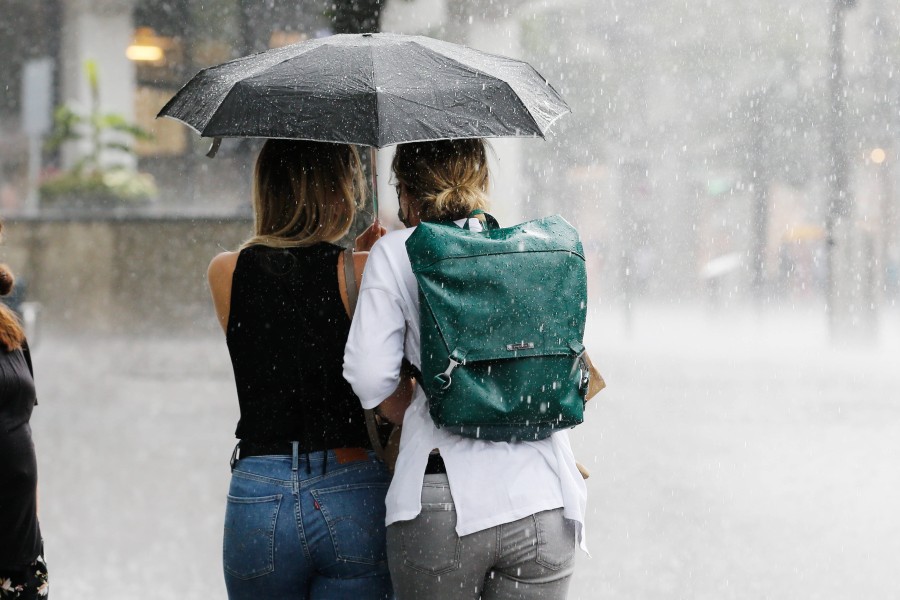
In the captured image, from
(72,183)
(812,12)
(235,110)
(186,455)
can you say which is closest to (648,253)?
(812,12)

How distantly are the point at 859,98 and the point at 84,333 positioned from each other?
11192mm

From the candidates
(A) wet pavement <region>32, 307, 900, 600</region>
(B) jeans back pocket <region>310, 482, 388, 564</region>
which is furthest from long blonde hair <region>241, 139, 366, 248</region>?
(A) wet pavement <region>32, 307, 900, 600</region>

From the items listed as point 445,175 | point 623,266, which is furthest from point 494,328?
point 623,266

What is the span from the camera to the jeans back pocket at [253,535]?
2217 millimetres

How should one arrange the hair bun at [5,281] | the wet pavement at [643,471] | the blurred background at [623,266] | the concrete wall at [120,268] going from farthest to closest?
the concrete wall at [120,268]
the blurred background at [623,266]
the wet pavement at [643,471]
the hair bun at [5,281]

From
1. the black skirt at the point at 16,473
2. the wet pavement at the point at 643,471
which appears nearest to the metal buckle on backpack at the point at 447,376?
the black skirt at the point at 16,473

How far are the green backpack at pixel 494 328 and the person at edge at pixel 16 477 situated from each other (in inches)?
42.3

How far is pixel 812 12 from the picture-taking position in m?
18.9

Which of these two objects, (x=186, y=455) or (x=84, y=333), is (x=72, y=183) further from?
(x=186, y=455)

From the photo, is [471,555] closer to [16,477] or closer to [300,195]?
[300,195]

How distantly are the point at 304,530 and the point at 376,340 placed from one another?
40 cm

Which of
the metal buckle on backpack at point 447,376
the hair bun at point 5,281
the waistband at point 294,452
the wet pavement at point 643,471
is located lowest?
the wet pavement at point 643,471

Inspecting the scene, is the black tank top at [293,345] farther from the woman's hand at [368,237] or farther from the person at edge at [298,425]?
the woman's hand at [368,237]

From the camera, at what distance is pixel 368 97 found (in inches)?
93.4
